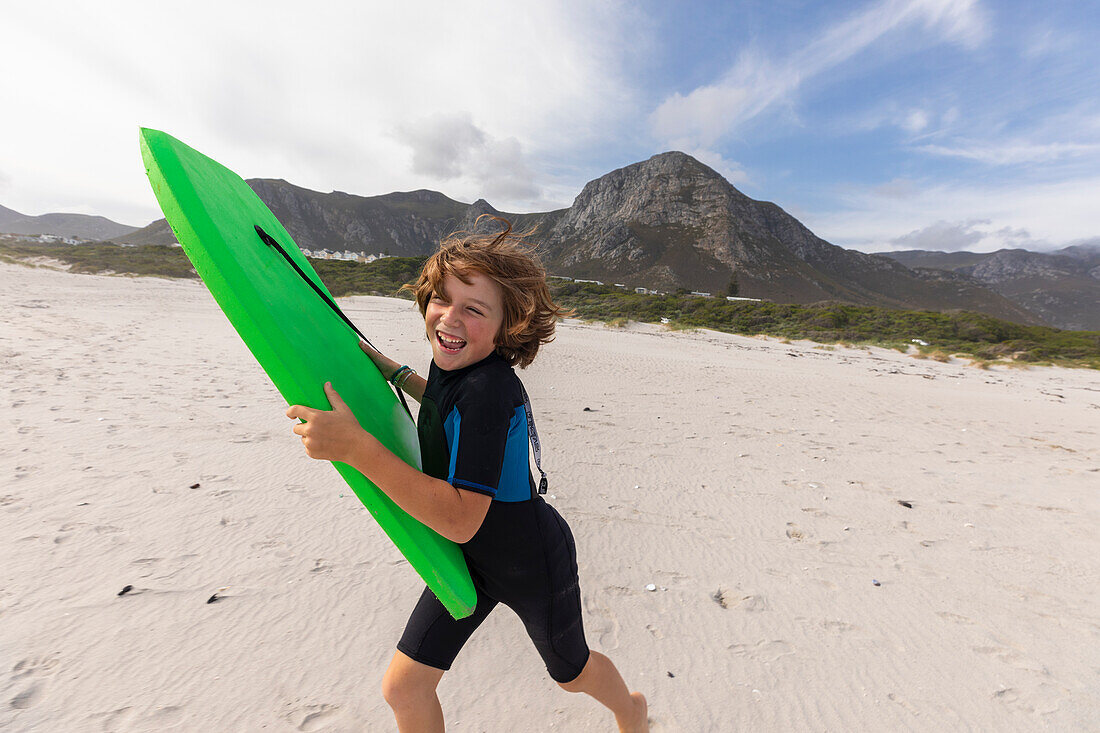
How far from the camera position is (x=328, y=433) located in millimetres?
947

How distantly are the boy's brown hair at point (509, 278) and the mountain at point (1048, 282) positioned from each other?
551 ft

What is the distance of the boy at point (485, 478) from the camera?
3.54 ft

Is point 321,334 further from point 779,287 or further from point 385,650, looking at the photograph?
point 779,287

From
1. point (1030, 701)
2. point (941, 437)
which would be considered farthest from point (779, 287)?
point (1030, 701)

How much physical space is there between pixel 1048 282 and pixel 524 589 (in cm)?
22926

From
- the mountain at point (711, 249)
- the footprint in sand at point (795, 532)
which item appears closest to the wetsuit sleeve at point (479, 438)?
the footprint in sand at point (795, 532)

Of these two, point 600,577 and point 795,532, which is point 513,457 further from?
point 795,532

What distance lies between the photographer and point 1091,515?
13.0 feet

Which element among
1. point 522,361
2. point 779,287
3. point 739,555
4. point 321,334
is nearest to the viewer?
point 321,334

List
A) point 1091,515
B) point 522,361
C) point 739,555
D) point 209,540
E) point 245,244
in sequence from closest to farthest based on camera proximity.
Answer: point 245,244, point 522,361, point 209,540, point 739,555, point 1091,515

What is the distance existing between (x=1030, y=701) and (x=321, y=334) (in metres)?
3.40

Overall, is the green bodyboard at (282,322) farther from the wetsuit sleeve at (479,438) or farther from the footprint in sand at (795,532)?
the footprint in sand at (795,532)

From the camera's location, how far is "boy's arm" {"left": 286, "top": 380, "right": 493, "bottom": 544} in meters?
0.94

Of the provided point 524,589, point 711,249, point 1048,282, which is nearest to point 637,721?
point 524,589
